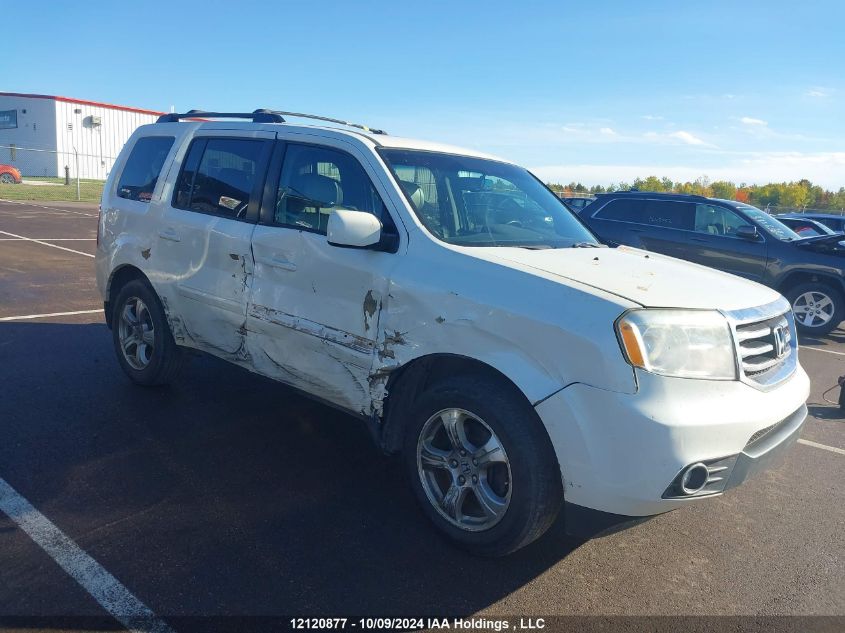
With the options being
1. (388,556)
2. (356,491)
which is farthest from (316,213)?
(388,556)

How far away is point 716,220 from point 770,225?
2.58 ft

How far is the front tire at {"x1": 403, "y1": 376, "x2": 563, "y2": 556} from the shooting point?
2918mm

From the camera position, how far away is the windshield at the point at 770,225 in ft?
32.6

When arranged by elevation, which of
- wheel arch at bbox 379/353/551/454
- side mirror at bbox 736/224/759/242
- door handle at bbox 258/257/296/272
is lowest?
wheel arch at bbox 379/353/551/454

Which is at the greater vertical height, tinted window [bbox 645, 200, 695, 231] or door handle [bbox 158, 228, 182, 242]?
tinted window [bbox 645, 200, 695, 231]

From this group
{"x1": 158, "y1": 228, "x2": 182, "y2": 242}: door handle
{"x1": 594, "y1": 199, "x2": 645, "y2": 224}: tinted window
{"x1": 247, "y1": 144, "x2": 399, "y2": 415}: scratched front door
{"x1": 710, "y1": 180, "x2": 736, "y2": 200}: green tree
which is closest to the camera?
{"x1": 247, "y1": 144, "x2": 399, "y2": 415}: scratched front door

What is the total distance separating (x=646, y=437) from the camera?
2643mm

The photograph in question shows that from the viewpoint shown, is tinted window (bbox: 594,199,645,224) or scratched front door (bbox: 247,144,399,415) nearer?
scratched front door (bbox: 247,144,399,415)

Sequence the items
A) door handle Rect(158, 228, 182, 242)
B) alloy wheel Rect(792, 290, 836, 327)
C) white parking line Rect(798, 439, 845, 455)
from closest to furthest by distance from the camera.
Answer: door handle Rect(158, 228, 182, 242)
white parking line Rect(798, 439, 845, 455)
alloy wheel Rect(792, 290, 836, 327)

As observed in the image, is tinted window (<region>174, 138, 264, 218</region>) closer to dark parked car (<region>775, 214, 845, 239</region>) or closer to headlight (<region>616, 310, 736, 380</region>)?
headlight (<region>616, 310, 736, 380</region>)

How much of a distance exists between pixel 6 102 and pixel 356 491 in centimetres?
6079

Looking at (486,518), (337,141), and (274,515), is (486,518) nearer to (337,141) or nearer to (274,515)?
(274,515)

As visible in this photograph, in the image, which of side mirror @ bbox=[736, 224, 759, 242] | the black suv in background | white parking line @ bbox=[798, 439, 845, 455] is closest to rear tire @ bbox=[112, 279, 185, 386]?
white parking line @ bbox=[798, 439, 845, 455]

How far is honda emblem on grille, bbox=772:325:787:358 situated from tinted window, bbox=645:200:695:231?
24.2ft
